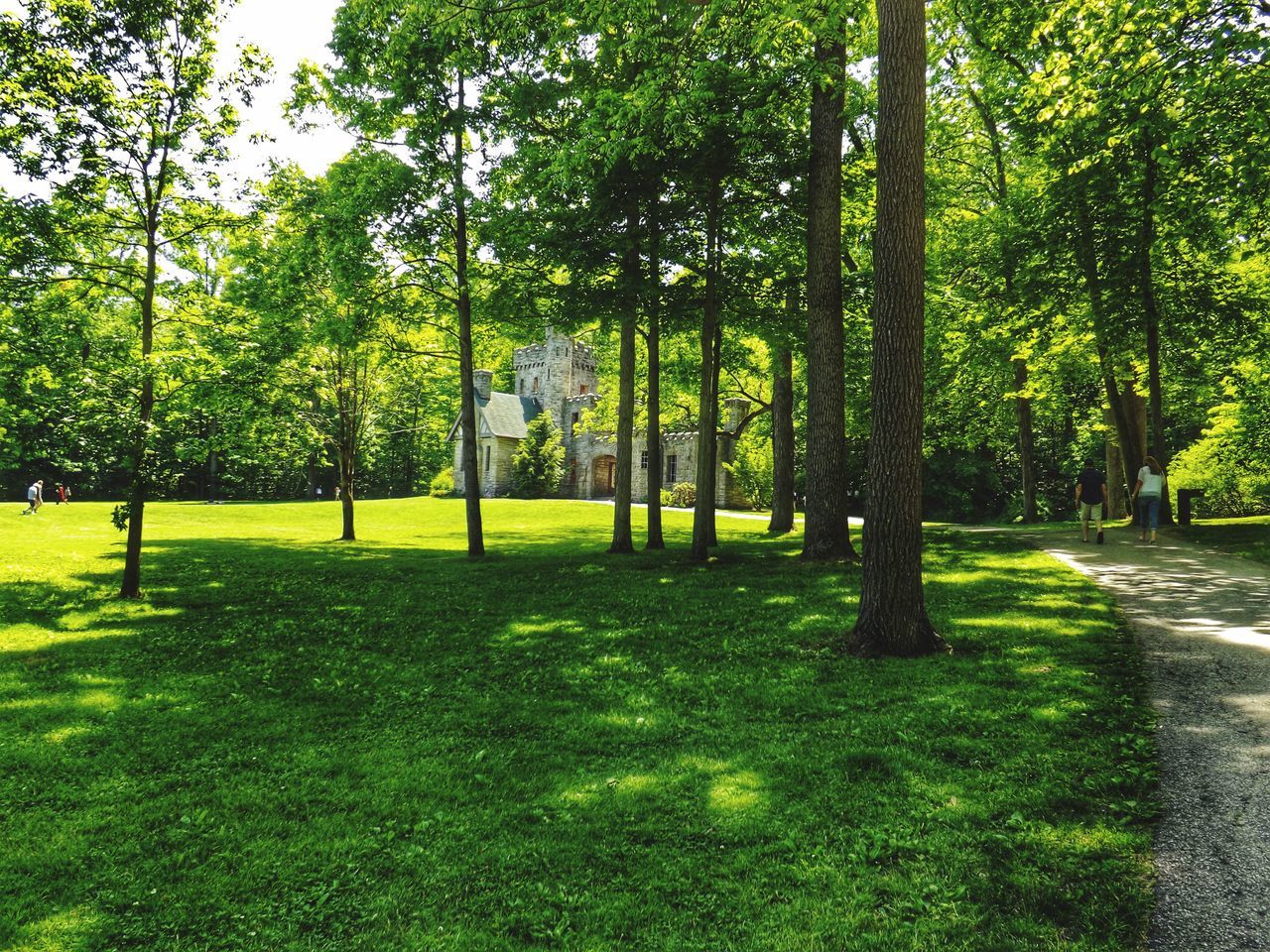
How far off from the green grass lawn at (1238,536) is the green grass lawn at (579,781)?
5.64 meters

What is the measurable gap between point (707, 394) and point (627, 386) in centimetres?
243

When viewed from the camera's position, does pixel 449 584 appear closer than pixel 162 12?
No

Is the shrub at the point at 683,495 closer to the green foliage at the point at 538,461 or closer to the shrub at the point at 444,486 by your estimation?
the green foliage at the point at 538,461

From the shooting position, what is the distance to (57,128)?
30.1ft

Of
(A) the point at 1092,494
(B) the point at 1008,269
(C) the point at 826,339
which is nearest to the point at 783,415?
(C) the point at 826,339

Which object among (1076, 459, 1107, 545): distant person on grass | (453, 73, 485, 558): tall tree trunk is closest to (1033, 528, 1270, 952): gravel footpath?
(1076, 459, 1107, 545): distant person on grass

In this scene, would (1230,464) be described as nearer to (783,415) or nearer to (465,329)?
(783,415)

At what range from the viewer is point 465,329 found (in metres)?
15.4

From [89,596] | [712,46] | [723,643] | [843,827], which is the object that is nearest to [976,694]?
[843,827]

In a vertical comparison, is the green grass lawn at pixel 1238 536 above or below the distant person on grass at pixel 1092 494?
below

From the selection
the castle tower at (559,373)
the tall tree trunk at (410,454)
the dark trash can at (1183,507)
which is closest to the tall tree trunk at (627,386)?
the dark trash can at (1183,507)

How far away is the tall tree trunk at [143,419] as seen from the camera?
955cm

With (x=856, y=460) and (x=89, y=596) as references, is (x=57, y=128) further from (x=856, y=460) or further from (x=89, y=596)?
(x=856, y=460)

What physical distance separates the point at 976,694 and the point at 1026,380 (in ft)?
59.8
